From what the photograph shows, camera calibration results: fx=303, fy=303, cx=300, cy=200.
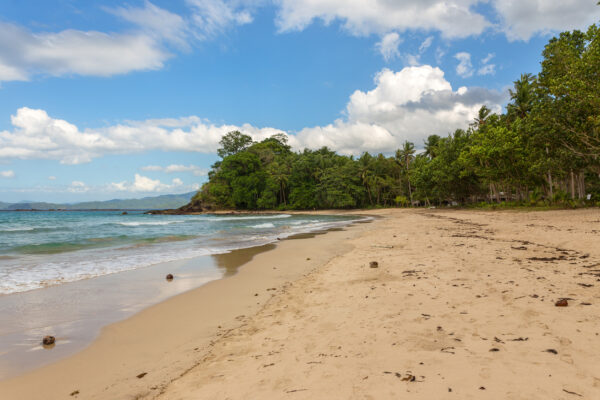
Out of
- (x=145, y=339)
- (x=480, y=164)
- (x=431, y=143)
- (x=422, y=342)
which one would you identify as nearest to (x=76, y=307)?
(x=145, y=339)

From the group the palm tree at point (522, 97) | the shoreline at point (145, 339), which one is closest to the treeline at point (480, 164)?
the palm tree at point (522, 97)

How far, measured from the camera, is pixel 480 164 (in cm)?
3884

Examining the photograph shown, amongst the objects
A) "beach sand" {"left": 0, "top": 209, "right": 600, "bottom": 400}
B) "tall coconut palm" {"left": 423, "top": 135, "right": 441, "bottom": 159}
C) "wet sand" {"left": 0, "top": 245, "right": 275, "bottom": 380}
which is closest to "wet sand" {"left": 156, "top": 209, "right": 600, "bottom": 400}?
"beach sand" {"left": 0, "top": 209, "right": 600, "bottom": 400}

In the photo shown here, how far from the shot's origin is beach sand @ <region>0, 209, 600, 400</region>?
2.74 m

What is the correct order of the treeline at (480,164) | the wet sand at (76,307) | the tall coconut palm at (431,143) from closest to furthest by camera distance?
the wet sand at (76,307) < the treeline at (480,164) < the tall coconut palm at (431,143)

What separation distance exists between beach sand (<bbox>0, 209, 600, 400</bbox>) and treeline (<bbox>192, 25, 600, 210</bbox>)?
21.7 meters

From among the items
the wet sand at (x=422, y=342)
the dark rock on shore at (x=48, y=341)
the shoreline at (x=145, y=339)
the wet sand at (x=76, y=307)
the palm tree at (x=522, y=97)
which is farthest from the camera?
the palm tree at (x=522, y=97)

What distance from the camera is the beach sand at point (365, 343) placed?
274 cm

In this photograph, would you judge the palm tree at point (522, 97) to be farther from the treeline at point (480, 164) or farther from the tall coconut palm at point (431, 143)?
the tall coconut palm at point (431, 143)

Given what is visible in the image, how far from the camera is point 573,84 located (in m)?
20.7

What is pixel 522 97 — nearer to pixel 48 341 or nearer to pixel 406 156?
pixel 406 156

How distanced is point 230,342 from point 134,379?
1224 mm

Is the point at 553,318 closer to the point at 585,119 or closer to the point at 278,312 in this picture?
the point at 278,312

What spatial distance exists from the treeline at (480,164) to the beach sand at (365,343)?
21.7 meters
